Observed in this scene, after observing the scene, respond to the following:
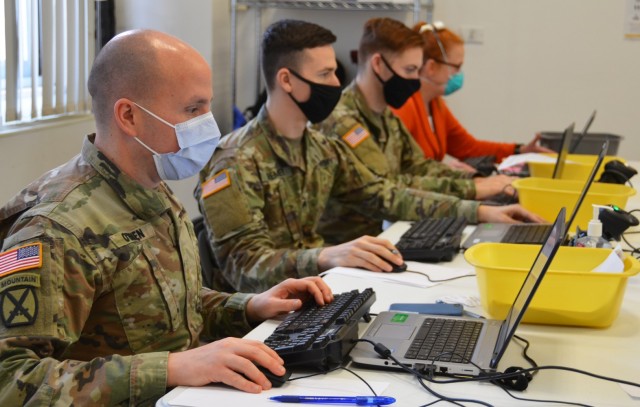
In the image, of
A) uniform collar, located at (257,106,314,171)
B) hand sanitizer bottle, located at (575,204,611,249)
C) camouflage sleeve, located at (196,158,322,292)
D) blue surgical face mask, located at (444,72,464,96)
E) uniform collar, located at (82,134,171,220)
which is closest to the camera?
uniform collar, located at (82,134,171,220)

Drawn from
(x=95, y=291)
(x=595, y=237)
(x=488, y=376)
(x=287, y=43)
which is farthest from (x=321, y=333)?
(x=287, y=43)

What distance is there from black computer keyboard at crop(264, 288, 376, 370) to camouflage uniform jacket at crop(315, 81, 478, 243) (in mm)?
1205

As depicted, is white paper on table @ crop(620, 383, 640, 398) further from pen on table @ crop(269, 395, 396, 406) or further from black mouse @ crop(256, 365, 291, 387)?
black mouse @ crop(256, 365, 291, 387)

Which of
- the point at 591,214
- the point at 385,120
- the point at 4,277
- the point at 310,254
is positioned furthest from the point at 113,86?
the point at 385,120

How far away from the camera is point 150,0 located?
163 inches

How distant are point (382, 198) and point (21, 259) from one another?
5.57 feet

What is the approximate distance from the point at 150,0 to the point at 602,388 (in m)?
3.37

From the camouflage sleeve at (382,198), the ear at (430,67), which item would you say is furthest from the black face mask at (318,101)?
the ear at (430,67)

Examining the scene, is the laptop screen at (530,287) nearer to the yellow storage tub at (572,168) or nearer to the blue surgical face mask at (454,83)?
the yellow storage tub at (572,168)

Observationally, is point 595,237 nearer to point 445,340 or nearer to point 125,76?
point 445,340

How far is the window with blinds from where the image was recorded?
2.86m

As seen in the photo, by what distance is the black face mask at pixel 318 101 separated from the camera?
250 cm

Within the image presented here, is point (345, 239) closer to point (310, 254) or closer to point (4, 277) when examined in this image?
point (310, 254)

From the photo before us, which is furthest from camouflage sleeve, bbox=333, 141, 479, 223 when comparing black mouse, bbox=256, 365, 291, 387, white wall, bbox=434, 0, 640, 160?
white wall, bbox=434, 0, 640, 160
